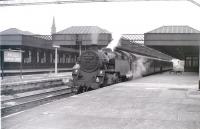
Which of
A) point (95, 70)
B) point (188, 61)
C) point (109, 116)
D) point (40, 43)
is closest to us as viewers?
point (109, 116)

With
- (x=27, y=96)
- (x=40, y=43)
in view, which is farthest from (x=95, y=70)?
(x=40, y=43)

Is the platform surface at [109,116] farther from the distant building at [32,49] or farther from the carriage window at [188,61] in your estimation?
the carriage window at [188,61]

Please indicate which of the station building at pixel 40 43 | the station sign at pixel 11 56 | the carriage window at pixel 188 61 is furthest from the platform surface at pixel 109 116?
the carriage window at pixel 188 61

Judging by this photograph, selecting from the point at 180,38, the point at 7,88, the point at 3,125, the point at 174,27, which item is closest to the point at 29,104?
the point at 7,88

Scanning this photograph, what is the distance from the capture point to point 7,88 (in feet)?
49.3

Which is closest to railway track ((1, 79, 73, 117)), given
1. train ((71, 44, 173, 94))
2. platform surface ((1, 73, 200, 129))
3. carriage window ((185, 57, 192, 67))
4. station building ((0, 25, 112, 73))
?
train ((71, 44, 173, 94))

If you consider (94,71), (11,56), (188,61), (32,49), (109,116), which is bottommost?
(109,116)

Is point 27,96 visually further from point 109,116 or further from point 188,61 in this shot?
point 188,61

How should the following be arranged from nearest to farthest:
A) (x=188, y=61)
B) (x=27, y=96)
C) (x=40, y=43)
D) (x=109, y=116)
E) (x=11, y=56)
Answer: (x=109, y=116), (x=27, y=96), (x=11, y=56), (x=40, y=43), (x=188, y=61)

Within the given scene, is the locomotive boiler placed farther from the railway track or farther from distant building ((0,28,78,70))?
distant building ((0,28,78,70))

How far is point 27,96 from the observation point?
46.6ft

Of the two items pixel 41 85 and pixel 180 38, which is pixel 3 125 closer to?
pixel 41 85

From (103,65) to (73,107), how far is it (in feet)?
23.2

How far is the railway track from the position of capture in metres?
11.2
